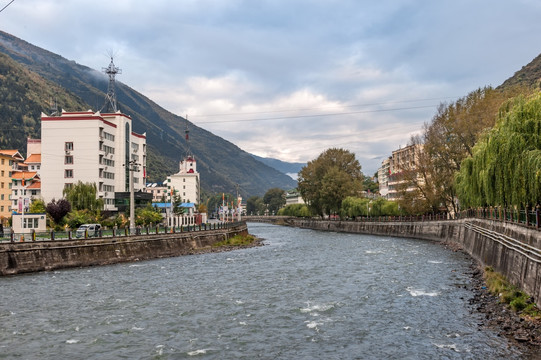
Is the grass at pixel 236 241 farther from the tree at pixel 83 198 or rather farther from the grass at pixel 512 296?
the grass at pixel 512 296

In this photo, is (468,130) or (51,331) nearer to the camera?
(51,331)

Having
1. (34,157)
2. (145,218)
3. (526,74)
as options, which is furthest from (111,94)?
(526,74)

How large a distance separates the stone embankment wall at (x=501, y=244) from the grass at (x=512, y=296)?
336 millimetres

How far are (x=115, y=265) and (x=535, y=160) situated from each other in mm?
38946

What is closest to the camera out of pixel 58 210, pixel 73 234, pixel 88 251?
pixel 88 251

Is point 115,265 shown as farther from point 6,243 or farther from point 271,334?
point 271,334

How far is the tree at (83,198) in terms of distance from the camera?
267 feet

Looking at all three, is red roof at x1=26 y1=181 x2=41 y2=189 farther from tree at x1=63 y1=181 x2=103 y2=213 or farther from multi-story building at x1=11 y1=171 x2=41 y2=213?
tree at x1=63 y1=181 x2=103 y2=213

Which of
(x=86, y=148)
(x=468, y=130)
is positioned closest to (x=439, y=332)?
(x=468, y=130)

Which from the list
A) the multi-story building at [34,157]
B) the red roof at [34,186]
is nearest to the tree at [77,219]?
the red roof at [34,186]

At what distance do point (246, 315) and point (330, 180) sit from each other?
114 metres

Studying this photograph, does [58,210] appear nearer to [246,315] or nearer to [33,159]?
[33,159]

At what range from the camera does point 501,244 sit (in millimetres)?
35031

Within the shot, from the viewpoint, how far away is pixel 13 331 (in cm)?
2303
